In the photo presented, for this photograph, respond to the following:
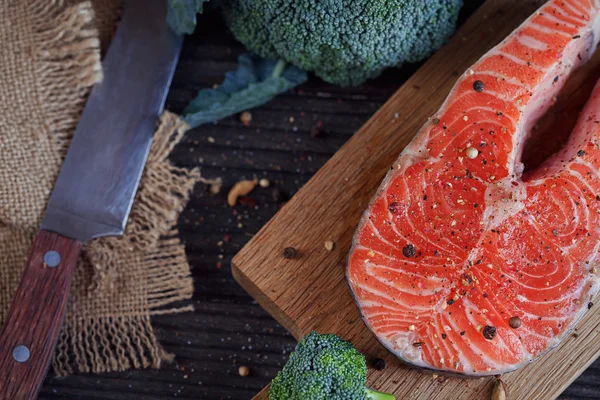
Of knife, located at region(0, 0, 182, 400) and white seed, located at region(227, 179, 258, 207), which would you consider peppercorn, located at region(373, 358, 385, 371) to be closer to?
white seed, located at region(227, 179, 258, 207)

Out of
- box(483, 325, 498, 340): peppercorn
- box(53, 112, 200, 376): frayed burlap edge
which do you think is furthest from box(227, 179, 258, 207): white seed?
box(483, 325, 498, 340): peppercorn

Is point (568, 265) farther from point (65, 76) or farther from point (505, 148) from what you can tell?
point (65, 76)

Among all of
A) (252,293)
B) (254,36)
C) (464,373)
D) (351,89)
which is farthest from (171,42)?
(464,373)

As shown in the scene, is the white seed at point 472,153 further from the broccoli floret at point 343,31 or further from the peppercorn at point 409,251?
the broccoli floret at point 343,31

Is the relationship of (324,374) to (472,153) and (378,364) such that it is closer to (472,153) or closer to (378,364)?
(378,364)

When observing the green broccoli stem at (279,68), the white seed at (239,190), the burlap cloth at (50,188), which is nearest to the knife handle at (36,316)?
the burlap cloth at (50,188)

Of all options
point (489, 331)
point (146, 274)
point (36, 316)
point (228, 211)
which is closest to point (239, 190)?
point (228, 211)
